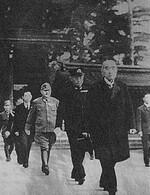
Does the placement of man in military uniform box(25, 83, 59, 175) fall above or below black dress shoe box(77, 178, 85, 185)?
above

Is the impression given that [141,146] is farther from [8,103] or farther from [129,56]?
[8,103]

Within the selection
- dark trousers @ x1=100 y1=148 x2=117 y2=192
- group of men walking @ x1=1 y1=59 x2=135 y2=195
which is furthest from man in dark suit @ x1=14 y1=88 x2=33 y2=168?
dark trousers @ x1=100 y1=148 x2=117 y2=192

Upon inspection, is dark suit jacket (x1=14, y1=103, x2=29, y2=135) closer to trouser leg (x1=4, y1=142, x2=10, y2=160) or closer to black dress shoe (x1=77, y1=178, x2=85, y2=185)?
trouser leg (x1=4, y1=142, x2=10, y2=160)

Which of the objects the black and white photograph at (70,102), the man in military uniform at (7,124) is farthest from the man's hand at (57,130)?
the man in military uniform at (7,124)

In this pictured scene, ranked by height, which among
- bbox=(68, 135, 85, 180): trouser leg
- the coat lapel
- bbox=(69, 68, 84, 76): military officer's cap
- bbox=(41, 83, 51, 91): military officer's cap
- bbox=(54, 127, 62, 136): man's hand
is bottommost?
bbox=(68, 135, 85, 180): trouser leg

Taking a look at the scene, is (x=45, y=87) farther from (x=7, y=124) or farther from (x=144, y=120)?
(x=144, y=120)

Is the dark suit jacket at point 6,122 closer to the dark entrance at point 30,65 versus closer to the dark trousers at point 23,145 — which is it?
the dark trousers at point 23,145
